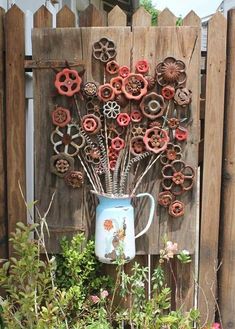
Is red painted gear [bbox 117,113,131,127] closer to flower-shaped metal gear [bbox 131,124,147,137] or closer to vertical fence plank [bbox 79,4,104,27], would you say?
flower-shaped metal gear [bbox 131,124,147,137]

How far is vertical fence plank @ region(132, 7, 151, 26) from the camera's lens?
2.23m

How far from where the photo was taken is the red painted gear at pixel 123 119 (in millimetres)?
2205

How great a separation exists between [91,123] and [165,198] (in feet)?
1.78

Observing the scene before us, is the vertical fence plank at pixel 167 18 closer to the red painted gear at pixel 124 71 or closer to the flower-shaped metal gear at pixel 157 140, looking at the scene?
the red painted gear at pixel 124 71

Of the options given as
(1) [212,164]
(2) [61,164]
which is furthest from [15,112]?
(1) [212,164]

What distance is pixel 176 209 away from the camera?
7.45ft

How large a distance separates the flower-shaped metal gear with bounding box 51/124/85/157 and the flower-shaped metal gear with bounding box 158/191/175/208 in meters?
0.49

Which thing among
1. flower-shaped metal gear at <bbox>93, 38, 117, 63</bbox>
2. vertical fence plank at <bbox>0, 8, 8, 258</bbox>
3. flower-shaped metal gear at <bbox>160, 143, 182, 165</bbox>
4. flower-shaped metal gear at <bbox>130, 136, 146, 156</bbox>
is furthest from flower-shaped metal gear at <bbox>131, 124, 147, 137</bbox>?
vertical fence plank at <bbox>0, 8, 8, 258</bbox>

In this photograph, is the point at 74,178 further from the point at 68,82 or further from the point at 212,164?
the point at 212,164

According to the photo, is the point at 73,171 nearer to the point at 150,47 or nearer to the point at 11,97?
the point at 11,97

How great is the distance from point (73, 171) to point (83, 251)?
16.8 inches

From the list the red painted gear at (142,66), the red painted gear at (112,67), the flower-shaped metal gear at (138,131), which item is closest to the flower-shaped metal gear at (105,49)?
the red painted gear at (112,67)

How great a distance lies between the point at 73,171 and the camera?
2.24 meters

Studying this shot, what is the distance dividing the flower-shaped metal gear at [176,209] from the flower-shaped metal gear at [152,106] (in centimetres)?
46
